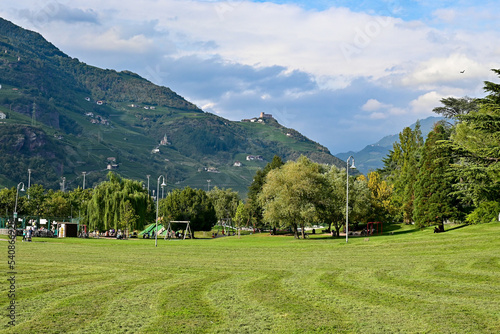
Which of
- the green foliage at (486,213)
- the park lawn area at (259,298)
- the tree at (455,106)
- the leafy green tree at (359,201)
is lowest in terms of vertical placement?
the park lawn area at (259,298)

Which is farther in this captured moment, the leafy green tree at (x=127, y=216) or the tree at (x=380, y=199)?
the leafy green tree at (x=127, y=216)

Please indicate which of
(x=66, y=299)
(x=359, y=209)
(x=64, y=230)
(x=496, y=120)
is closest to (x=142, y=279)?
(x=66, y=299)

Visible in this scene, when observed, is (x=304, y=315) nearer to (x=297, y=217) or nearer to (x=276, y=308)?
(x=276, y=308)

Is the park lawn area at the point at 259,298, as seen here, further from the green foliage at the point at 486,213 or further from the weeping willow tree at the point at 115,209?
the weeping willow tree at the point at 115,209

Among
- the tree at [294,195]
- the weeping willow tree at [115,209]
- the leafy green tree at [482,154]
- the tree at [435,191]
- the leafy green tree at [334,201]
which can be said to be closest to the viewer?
the leafy green tree at [482,154]

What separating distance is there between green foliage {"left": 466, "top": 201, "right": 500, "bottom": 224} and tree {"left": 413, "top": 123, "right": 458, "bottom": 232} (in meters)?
2.85

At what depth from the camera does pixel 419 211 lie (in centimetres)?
5762

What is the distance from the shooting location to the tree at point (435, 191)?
55469mm

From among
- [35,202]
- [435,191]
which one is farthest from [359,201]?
[35,202]

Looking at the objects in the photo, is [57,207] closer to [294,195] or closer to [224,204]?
[224,204]

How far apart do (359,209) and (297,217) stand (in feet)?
33.8

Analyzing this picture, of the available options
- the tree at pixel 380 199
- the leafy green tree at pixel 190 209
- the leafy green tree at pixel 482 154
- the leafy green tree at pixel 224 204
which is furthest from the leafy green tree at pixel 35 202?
the leafy green tree at pixel 482 154

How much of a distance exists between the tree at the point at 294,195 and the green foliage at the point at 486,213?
18285 millimetres

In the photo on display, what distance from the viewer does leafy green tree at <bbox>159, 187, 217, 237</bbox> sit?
92.0 meters
